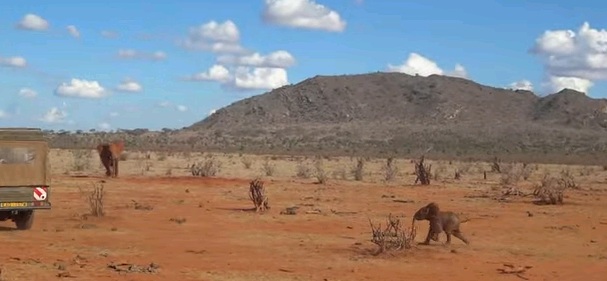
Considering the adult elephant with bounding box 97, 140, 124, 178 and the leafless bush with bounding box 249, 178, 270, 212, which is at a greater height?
the adult elephant with bounding box 97, 140, 124, 178

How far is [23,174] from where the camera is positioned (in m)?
16.9

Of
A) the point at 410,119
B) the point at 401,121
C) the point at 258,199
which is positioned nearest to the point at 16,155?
the point at 258,199

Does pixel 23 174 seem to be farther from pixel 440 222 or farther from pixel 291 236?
pixel 440 222

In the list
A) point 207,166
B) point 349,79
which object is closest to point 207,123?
point 349,79

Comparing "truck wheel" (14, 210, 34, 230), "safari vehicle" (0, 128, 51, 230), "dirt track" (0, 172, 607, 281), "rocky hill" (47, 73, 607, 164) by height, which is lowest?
"dirt track" (0, 172, 607, 281)

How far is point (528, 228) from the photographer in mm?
19562

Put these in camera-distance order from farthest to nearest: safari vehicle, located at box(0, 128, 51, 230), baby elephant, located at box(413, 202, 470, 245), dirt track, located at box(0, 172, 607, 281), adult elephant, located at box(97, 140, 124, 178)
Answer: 1. adult elephant, located at box(97, 140, 124, 178)
2. safari vehicle, located at box(0, 128, 51, 230)
3. baby elephant, located at box(413, 202, 470, 245)
4. dirt track, located at box(0, 172, 607, 281)

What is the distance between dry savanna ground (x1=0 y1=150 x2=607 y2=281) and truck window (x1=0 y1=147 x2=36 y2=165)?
4.64 feet

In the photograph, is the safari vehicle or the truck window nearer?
the safari vehicle

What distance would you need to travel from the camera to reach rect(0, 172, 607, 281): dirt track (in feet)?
42.7

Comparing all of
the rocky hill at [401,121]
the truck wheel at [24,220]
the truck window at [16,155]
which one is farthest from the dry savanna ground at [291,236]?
the rocky hill at [401,121]

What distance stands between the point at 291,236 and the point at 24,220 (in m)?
5.37

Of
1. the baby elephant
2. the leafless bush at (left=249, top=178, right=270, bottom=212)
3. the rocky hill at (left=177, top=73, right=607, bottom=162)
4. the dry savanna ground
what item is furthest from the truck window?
the rocky hill at (left=177, top=73, right=607, bottom=162)

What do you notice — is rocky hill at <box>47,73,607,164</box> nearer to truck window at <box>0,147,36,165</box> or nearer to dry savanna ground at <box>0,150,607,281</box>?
dry savanna ground at <box>0,150,607,281</box>
